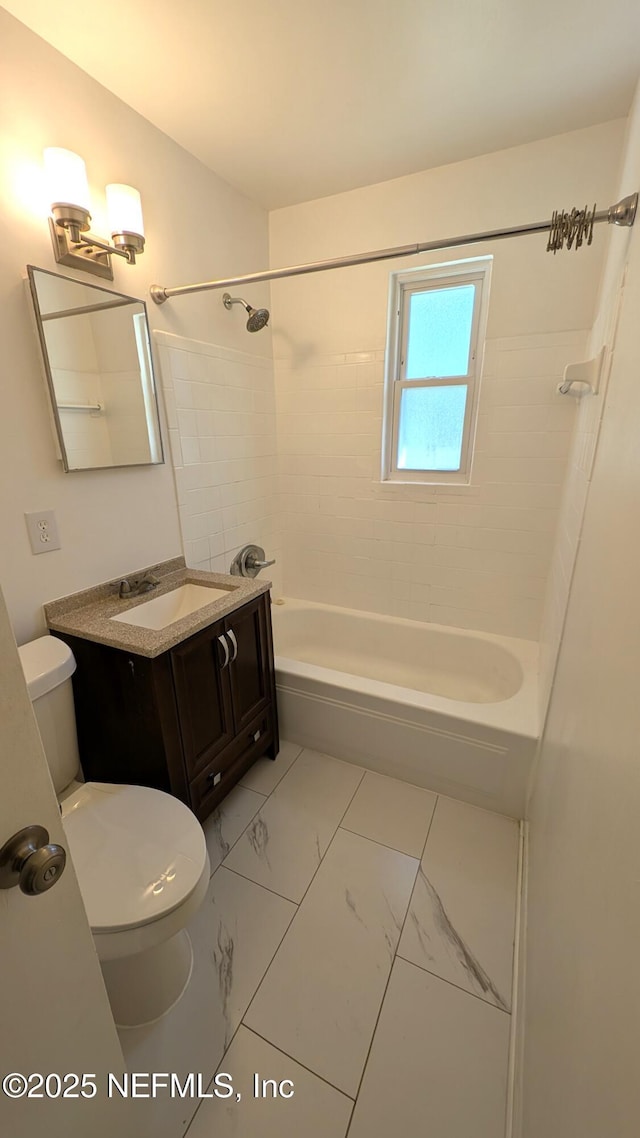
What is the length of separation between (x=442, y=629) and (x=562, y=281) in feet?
5.51

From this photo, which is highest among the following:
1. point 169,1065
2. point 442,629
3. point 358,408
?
point 358,408

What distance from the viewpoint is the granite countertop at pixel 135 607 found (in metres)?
1.23

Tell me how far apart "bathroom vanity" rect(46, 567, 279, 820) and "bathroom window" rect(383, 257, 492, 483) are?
1.20 metres

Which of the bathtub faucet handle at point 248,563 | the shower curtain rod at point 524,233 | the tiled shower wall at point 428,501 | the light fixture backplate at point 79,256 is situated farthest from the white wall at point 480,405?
the light fixture backplate at point 79,256

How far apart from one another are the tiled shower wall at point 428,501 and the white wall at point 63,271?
76 centimetres

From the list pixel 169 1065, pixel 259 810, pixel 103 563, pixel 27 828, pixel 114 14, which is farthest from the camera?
pixel 259 810

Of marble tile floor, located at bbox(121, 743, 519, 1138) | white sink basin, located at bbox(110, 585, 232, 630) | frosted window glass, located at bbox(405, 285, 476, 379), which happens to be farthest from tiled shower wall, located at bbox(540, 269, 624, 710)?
white sink basin, located at bbox(110, 585, 232, 630)

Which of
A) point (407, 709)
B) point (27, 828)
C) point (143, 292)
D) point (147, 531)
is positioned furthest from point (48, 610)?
point (407, 709)

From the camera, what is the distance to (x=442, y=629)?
2.35 metres

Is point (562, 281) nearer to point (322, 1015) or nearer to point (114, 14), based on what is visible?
point (114, 14)

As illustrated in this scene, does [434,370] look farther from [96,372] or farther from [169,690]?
[169,690]

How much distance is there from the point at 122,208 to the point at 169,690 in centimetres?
152

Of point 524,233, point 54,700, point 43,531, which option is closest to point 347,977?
point 54,700

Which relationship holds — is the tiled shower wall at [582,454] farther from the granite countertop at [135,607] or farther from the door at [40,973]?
the door at [40,973]
